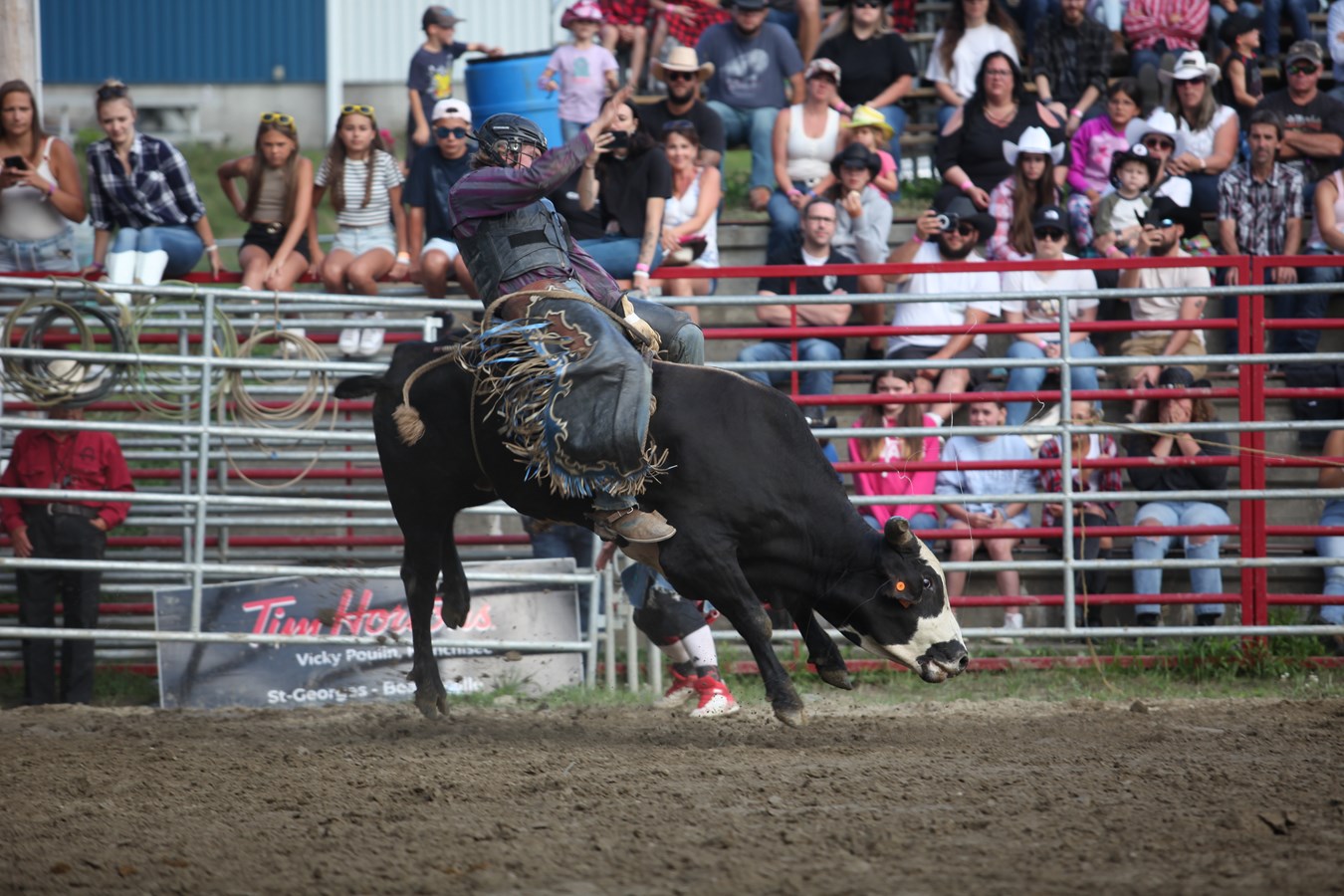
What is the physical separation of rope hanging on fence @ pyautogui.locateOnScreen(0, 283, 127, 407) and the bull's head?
4558 millimetres

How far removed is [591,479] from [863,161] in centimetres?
485

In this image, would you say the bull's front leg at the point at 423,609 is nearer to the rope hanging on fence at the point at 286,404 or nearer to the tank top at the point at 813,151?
the rope hanging on fence at the point at 286,404

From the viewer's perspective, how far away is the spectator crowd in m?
8.81

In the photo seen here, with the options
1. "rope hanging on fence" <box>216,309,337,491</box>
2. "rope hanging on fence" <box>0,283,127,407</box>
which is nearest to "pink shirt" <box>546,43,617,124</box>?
"rope hanging on fence" <box>216,309,337,491</box>

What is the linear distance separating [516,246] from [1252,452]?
4619mm

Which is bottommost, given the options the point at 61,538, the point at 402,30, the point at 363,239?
the point at 61,538

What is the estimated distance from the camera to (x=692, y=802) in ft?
16.3

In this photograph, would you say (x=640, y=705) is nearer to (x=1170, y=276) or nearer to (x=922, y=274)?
(x=922, y=274)

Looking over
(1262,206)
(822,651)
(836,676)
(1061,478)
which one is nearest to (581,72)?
(1262,206)

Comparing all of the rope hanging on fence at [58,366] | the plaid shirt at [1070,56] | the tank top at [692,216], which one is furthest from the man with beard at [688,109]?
the rope hanging on fence at [58,366]

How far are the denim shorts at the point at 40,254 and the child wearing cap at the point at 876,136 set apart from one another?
544 centimetres

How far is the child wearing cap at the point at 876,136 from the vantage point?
10641 millimetres

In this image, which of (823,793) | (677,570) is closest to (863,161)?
(677,570)

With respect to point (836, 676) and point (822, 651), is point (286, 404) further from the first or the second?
point (836, 676)
